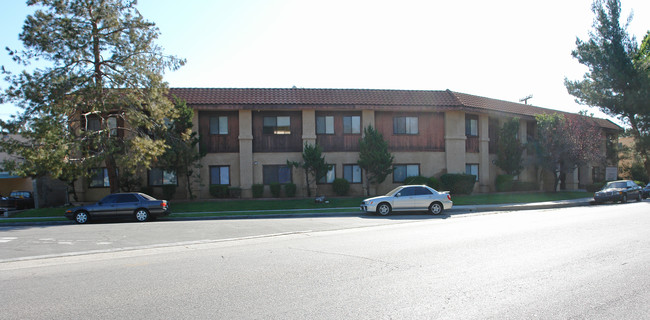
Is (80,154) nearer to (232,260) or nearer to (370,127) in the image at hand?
(370,127)

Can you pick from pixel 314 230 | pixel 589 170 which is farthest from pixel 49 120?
pixel 589 170

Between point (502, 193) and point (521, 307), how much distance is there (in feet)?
84.4

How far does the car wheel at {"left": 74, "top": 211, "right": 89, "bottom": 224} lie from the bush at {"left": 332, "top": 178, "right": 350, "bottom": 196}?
1359cm

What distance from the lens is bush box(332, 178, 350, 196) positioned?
2659cm

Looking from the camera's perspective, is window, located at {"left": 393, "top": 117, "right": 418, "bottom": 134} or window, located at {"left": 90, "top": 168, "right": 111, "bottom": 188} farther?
window, located at {"left": 393, "top": 117, "right": 418, "bottom": 134}

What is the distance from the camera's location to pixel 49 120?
19.6 m

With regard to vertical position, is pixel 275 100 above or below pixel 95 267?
above

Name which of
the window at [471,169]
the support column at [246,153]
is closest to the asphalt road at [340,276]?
the support column at [246,153]

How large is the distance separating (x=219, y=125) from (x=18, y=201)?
44.5 ft

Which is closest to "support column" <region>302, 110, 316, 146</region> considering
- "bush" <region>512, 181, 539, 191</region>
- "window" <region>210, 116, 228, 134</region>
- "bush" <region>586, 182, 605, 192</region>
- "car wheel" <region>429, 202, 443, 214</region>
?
"window" <region>210, 116, 228, 134</region>

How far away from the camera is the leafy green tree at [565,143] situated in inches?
1139

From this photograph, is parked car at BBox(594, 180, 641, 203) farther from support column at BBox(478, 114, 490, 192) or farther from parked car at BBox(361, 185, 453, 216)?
parked car at BBox(361, 185, 453, 216)

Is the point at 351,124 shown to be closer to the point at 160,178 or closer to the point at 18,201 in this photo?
the point at 160,178

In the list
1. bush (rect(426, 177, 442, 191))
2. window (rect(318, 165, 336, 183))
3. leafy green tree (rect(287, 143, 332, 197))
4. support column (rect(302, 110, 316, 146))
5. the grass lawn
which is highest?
support column (rect(302, 110, 316, 146))
